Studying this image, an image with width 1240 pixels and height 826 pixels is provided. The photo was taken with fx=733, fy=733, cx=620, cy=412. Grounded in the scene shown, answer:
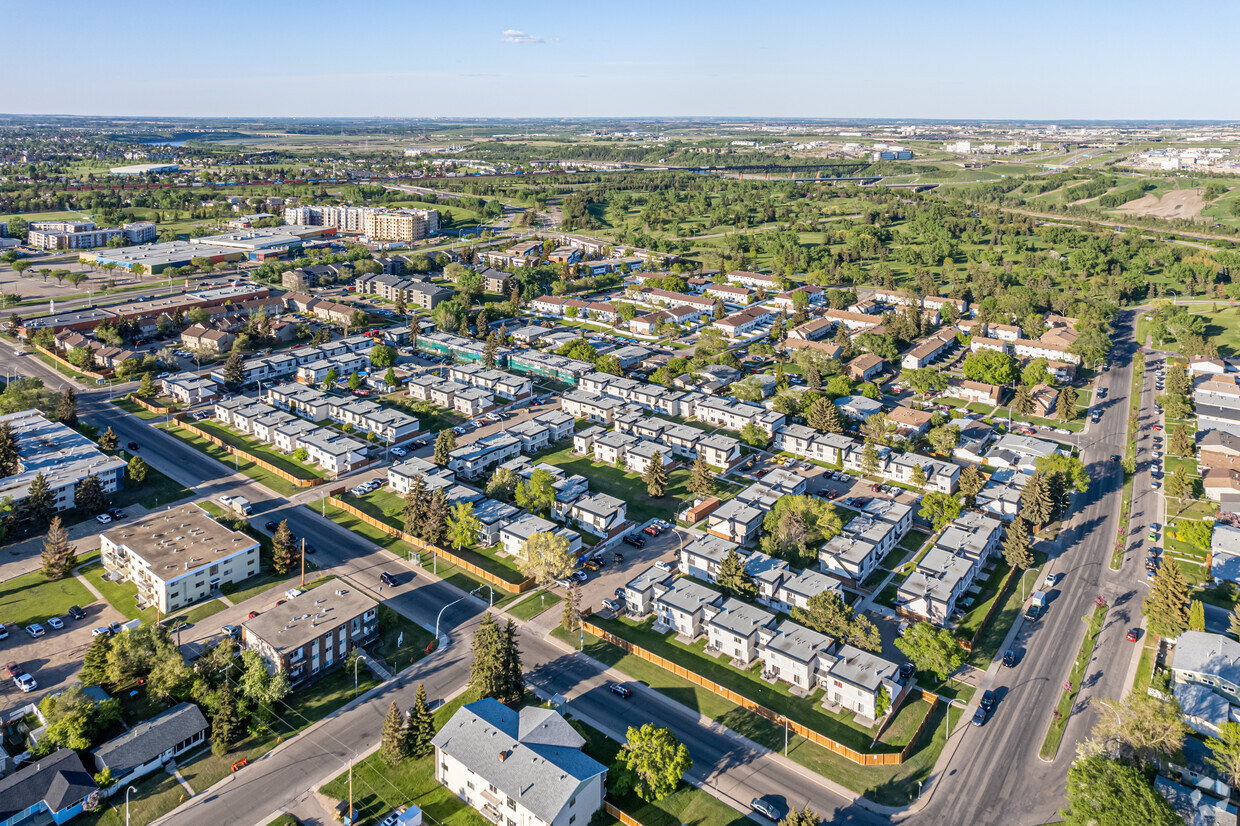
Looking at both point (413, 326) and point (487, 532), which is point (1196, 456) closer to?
point (487, 532)

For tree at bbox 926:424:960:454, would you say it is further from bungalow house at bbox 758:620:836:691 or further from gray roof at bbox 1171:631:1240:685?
bungalow house at bbox 758:620:836:691

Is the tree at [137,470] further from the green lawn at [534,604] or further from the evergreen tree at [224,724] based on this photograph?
the green lawn at [534,604]

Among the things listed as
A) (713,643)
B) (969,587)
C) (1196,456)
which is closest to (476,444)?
(713,643)

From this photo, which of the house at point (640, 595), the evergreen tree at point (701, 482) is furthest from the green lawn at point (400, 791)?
the evergreen tree at point (701, 482)

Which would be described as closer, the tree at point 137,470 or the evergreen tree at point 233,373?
the tree at point 137,470

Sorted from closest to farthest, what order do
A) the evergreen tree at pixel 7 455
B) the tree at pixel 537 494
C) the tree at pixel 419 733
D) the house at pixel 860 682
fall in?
the tree at pixel 419 733 < the house at pixel 860 682 < the tree at pixel 537 494 < the evergreen tree at pixel 7 455

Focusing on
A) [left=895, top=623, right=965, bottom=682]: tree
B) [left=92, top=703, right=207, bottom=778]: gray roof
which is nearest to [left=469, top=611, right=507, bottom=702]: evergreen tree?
[left=92, top=703, right=207, bottom=778]: gray roof

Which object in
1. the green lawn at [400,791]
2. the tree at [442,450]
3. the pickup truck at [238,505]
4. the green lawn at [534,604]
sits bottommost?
the green lawn at [400,791]
